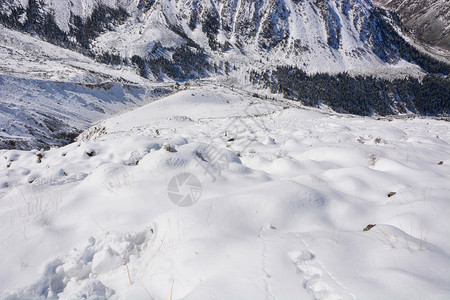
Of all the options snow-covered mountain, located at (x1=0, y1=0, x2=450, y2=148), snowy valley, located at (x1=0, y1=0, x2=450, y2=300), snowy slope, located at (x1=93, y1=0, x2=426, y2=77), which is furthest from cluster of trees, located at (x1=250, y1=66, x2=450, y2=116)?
snowy valley, located at (x1=0, y1=0, x2=450, y2=300)

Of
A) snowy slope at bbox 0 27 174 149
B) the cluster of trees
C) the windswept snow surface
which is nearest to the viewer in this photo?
the windswept snow surface

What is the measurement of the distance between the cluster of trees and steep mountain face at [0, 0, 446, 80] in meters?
10.7

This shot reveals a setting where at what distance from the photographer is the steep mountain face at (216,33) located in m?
80.2

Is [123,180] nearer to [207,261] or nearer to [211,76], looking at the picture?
[207,261]

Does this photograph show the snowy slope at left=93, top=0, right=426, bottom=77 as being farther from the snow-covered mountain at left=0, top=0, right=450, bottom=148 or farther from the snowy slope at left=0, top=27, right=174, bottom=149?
the snowy slope at left=0, top=27, right=174, bottom=149

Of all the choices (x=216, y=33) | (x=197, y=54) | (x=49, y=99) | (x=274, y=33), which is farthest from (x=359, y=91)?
(x=49, y=99)

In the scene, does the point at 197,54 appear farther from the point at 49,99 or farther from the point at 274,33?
the point at 49,99

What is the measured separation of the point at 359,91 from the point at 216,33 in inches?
2963

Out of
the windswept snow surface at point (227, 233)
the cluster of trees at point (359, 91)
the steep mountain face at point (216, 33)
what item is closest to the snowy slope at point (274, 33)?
the steep mountain face at point (216, 33)

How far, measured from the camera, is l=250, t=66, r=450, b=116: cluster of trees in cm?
7394

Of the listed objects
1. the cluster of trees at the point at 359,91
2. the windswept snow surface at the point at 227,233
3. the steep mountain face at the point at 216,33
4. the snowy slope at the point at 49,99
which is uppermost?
the steep mountain face at the point at 216,33

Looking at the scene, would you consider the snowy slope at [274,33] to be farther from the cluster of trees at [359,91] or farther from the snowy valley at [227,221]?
the snowy valley at [227,221]

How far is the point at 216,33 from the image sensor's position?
10744 centimetres

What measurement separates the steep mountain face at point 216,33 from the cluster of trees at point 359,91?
10.7m
